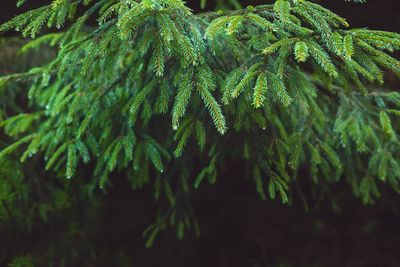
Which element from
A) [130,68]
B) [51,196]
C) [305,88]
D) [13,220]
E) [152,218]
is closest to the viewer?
[305,88]

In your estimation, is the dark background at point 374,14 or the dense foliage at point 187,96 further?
the dark background at point 374,14

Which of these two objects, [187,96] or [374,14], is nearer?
[187,96]

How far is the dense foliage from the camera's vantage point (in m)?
2.35

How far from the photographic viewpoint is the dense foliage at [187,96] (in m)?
2.35

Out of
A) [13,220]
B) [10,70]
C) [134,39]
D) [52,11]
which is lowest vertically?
[13,220]

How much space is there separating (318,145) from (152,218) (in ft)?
10.3

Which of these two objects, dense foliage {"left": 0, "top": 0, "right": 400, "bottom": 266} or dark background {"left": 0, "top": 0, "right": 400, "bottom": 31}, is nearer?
dense foliage {"left": 0, "top": 0, "right": 400, "bottom": 266}

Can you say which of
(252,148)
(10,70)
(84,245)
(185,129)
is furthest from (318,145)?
(10,70)

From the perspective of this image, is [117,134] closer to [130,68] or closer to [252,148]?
[130,68]

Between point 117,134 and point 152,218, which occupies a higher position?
point 117,134

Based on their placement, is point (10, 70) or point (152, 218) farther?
point (152, 218)

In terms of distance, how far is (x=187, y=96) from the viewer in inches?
92.5

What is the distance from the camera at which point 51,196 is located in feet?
13.8

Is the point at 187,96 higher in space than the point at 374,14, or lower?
higher
